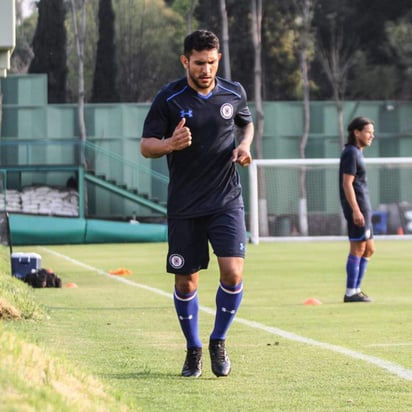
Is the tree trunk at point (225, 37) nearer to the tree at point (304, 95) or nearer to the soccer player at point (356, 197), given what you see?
the tree at point (304, 95)

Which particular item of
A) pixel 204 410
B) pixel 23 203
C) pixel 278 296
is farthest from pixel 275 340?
pixel 23 203

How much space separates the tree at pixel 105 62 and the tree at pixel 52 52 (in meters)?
2.18

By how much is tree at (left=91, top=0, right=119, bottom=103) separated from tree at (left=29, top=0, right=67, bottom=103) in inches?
85.9

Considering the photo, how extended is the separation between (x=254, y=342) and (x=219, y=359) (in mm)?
2140

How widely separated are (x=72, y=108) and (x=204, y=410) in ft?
154

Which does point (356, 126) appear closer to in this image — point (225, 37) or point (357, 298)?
point (357, 298)

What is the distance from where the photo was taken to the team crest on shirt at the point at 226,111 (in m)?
8.31

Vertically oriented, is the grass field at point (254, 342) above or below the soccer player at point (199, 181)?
below

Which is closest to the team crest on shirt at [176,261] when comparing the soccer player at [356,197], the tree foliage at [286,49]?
the soccer player at [356,197]

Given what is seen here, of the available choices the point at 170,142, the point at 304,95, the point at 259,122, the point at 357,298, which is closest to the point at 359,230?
the point at 357,298

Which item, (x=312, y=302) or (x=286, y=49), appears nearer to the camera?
(x=312, y=302)

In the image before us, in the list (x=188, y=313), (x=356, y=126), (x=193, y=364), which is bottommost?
(x=193, y=364)

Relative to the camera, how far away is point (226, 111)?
8328mm

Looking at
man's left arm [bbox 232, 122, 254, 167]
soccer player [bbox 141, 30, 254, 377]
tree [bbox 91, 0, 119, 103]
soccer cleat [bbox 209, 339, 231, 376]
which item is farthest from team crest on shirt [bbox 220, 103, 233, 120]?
tree [bbox 91, 0, 119, 103]
